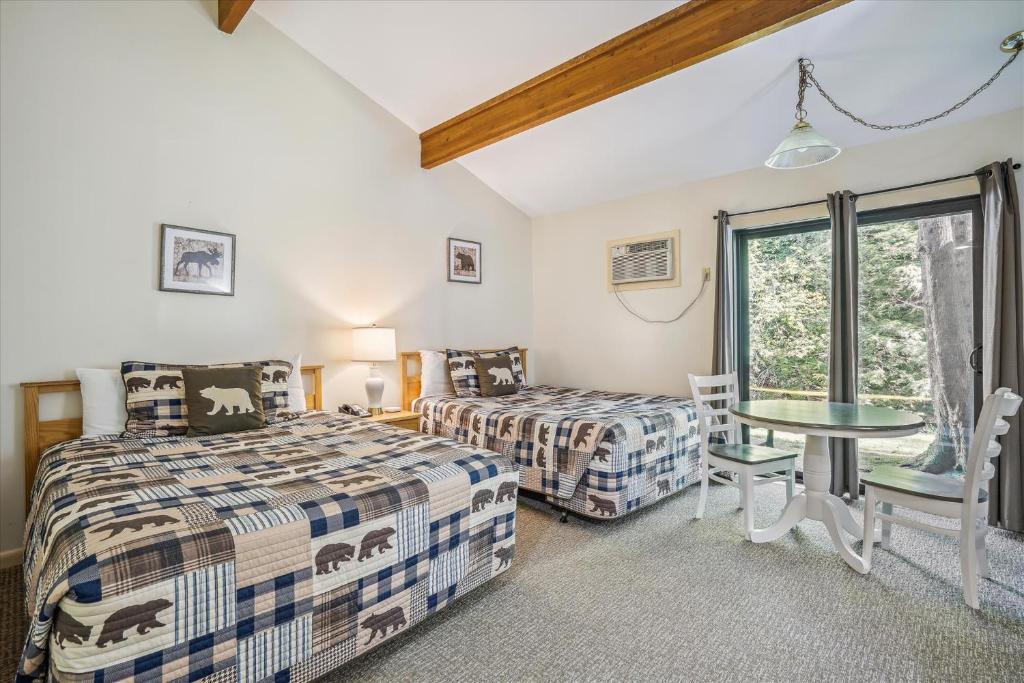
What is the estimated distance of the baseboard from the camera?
2482mm

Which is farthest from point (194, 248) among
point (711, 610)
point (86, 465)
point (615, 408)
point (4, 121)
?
point (711, 610)

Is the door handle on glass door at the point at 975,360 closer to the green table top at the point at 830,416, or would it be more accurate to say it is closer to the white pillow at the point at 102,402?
the green table top at the point at 830,416

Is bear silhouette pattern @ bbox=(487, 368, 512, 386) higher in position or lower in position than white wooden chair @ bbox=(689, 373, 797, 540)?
higher

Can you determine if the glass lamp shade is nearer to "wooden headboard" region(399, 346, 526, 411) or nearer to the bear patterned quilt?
the bear patterned quilt

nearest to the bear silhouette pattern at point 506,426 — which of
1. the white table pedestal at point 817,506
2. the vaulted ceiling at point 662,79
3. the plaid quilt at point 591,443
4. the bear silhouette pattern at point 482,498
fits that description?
the plaid quilt at point 591,443

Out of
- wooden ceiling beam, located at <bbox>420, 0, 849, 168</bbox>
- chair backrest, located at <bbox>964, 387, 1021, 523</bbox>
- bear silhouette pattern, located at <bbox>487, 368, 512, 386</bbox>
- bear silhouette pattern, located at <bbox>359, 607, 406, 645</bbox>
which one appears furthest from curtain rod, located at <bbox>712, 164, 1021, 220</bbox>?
bear silhouette pattern, located at <bbox>359, 607, 406, 645</bbox>

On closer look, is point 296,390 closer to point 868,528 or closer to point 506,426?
point 506,426

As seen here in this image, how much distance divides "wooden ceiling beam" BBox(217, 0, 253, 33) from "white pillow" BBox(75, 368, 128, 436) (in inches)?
87.7

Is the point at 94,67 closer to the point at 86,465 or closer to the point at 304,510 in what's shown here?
the point at 86,465

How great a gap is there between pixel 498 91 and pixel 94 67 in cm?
238

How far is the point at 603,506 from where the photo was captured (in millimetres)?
2793

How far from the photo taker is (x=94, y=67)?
8.96 ft

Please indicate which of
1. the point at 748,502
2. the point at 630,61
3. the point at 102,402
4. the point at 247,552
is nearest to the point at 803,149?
the point at 630,61

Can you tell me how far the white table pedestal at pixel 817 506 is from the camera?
98.8 inches
